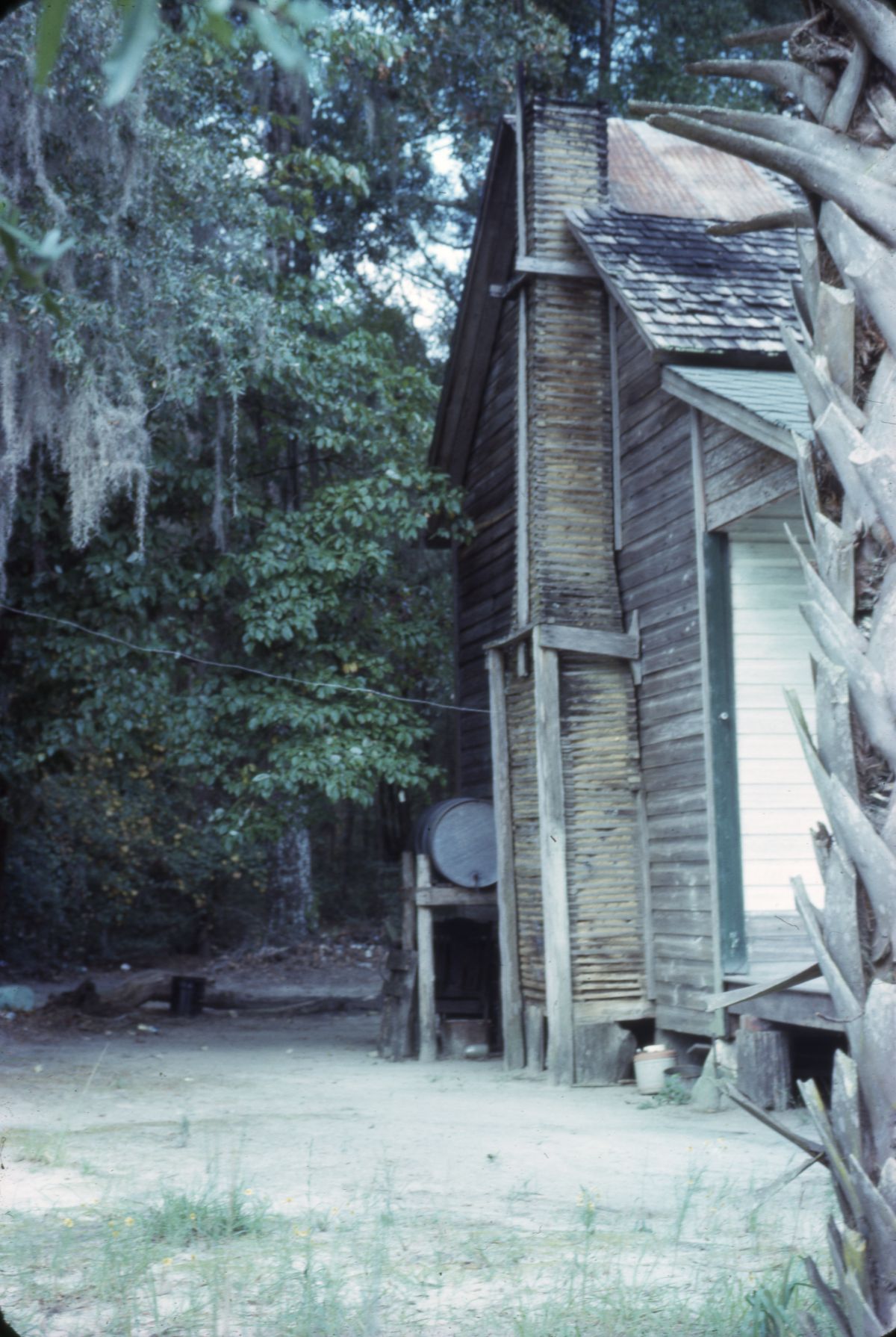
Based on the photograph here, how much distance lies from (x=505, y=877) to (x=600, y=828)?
3.61 ft

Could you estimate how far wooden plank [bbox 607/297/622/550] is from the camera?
9.88m

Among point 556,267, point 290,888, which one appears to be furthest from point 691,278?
point 290,888

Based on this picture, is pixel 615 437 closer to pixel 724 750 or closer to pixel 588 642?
pixel 588 642

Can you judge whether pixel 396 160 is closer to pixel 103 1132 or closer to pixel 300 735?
pixel 300 735

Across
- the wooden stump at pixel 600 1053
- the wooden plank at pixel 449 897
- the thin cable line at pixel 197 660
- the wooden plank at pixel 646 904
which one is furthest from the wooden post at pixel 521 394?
the wooden stump at pixel 600 1053

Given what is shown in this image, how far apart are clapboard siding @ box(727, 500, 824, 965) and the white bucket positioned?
0.88m

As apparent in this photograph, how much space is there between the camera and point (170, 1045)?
35.8ft

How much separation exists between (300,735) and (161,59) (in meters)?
5.25

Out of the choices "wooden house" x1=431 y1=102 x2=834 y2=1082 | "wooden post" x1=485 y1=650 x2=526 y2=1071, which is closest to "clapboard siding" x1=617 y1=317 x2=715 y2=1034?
"wooden house" x1=431 y1=102 x2=834 y2=1082

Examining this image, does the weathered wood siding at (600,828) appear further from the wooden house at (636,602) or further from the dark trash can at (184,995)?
the dark trash can at (184,995)

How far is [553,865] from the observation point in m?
9.15

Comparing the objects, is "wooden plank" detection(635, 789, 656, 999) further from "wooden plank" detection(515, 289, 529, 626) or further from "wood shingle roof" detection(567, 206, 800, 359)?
"wood shingle roof" detection(567, 206, 800, 359)

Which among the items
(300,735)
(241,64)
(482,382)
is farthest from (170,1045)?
(241,64)

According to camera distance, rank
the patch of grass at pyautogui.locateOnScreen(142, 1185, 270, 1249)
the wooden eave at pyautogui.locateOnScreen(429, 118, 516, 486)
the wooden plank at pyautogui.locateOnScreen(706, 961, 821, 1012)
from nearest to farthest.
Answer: the wooden plank at pyautogui.locateOnScreen(706, 961, 821, 1012) → the patch of grass at pyautogui.locateOnScreen(142, 1185, 270, 1249) → the wooden eave at pyautogui.locateOnScreen(429, 118, 516, 486)
